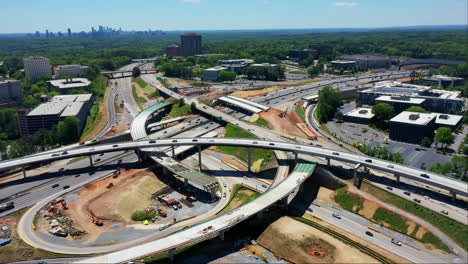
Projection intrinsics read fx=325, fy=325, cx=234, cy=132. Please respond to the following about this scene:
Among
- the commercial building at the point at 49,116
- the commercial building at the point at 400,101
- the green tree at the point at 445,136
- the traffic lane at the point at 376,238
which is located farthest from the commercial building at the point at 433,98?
the commercial building at the point at 49,116

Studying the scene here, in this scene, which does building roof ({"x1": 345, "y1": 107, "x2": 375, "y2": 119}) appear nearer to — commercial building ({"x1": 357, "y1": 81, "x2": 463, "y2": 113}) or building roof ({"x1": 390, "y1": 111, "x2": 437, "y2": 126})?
building roof ({"x1": 390, "y1": 111, "x2": 437, "y2": 126})

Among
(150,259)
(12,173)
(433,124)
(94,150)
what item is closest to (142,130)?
(94,150)

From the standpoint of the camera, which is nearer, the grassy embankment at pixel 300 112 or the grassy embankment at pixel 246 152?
the grassy embankment at pixel 246 152

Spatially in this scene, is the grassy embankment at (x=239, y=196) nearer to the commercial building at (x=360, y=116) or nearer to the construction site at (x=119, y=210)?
the construction site at (x=119, y=210)

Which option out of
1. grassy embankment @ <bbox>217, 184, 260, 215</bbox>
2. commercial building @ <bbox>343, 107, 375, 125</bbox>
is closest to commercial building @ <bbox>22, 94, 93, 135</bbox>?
grassy embankment @ <bbox>217, 184, 260, 215</bbox>

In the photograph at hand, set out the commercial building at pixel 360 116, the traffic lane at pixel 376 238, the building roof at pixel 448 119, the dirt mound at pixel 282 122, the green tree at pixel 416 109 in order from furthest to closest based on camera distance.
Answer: the commercial building at pixel 360 116 → the green tree at pixel 416 109 → the dirt mound at pixel 282 122 → the building roof at pixel 448 119 → the traffic lane at pixel 376 238

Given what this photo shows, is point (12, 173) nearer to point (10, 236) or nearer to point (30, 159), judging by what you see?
point (30, 159)

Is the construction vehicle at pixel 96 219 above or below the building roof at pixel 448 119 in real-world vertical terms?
below
